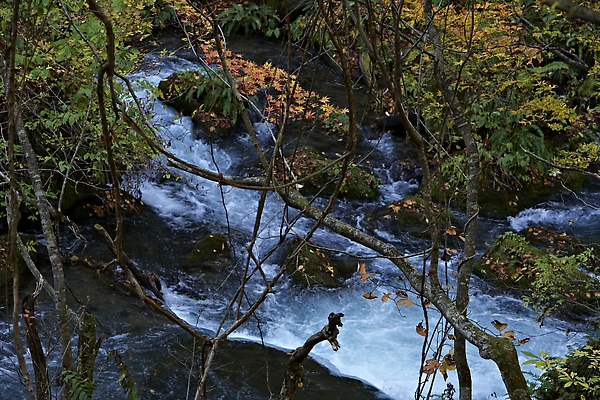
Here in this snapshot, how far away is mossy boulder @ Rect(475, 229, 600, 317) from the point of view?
253 inches

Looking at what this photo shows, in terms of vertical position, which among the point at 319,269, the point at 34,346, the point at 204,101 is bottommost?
the point at 34,346

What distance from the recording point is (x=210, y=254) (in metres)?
8.43

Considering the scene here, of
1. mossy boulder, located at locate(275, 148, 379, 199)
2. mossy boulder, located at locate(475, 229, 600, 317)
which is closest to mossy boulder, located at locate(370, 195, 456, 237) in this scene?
mossy boulder, located at locate(275, 148, 379, 199)

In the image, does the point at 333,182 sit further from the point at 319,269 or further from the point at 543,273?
the point at 543,273

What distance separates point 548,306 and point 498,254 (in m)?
1.30

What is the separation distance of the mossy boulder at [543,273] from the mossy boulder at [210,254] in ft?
13.2

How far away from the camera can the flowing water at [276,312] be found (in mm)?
6023

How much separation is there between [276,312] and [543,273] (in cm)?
358

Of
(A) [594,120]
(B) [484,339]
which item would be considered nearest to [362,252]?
(A) [594,120]

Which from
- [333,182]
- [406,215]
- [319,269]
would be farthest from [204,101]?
[319,269]

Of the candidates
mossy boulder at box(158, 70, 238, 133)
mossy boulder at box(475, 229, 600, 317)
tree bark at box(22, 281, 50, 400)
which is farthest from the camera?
mossy boulder at box(158, 70, 238, 133)

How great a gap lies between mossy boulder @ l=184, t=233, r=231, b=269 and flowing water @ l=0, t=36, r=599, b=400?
0.20 meters

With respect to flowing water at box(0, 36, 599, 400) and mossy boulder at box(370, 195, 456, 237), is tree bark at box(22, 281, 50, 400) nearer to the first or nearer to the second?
flowing water at box(0, 36, 599, 400)

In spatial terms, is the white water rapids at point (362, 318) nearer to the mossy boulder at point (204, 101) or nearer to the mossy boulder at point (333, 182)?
the mossy boulder at point (333, 182)
